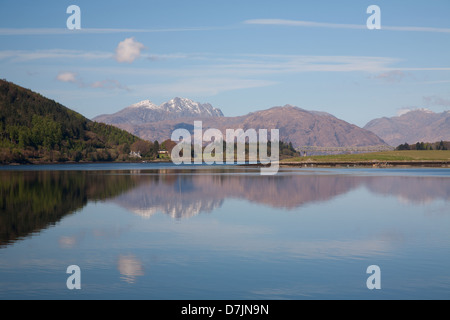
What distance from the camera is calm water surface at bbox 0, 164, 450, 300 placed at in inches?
888

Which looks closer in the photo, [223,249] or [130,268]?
[130,268]

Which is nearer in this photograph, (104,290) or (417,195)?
(104,290)

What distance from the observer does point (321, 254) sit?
3017 cm

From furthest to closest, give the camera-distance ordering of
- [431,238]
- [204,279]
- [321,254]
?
[431,238]
[321,254]
[204,279]

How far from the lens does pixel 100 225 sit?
42.0 meters

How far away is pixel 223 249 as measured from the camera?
3164 centimetres

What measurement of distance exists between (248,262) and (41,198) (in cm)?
4215

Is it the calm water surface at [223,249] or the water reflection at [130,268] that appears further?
the water reflection at [130,268]

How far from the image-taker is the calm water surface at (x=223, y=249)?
22562mm

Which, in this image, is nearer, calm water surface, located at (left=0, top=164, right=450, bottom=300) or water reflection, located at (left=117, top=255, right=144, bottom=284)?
calm water surface, located at (left=0, top=164, right=450, bottom=300)
